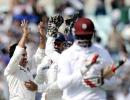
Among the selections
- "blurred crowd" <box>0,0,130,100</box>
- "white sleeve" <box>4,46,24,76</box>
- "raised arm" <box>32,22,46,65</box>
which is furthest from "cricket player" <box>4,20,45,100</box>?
"blurred crowd" <box>0,0,130,100</box>

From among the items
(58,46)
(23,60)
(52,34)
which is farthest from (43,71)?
(23,60)

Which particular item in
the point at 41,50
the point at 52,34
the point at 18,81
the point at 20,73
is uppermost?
the point at 52,34

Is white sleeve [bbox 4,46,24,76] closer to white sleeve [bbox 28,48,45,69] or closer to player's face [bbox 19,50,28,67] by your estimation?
player's face [bbox 19,50,28,67]

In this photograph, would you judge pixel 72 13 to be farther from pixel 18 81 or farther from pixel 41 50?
pixel 18 81

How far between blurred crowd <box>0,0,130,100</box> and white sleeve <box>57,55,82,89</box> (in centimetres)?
497

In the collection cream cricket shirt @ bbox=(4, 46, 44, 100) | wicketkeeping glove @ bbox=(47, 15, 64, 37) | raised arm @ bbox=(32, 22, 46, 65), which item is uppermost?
wicketkeeping glove @ bbox=(47, 15, 64, 37)

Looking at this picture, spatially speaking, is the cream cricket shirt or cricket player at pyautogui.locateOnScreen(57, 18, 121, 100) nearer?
cricket player at pyautogui.locateOnScreen(57, 18, 121, 100)

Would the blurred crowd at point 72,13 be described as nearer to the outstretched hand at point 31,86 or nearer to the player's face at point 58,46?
the player's face at point 58,46

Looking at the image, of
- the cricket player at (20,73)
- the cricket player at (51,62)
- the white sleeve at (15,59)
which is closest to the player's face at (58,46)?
the cricket player at (51,62)

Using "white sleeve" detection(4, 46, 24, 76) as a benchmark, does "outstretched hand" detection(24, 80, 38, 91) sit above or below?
below

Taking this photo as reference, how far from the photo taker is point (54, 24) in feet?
41.1

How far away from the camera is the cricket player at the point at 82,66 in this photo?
927cm

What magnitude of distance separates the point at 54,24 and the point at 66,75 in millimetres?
3387

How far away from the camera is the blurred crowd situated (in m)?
16.0
